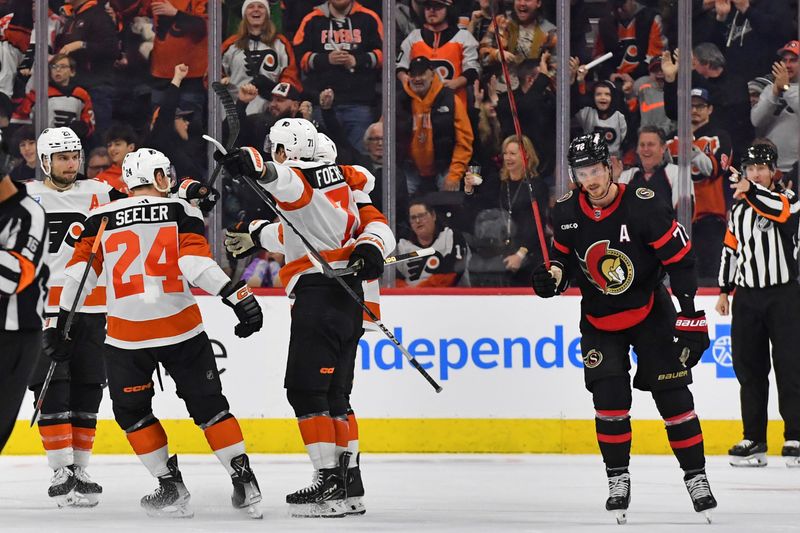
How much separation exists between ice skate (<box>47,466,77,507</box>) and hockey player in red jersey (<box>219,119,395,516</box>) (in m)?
0.87

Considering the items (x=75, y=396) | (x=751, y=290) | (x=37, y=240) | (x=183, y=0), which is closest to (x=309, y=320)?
(x=75, y=396)

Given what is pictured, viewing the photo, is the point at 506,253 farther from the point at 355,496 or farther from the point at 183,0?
the point at 355,496

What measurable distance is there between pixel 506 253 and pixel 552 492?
82.6 inches

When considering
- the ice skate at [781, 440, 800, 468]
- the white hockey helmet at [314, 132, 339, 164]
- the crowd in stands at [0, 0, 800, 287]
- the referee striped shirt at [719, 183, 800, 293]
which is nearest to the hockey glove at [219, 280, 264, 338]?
the white hockey helmet at [314, 132, 339, 164]

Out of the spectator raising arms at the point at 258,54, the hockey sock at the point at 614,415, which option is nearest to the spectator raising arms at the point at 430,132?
the spectator raising arms at the point at 258,54

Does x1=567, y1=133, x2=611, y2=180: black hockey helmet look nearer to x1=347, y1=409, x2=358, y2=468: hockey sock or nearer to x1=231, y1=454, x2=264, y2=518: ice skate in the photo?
x1=347, y1=409, x2=358, y2=468: hockey sock

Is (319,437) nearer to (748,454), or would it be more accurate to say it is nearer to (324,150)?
(324,150)

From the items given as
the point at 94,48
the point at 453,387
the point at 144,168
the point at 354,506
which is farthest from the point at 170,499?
the point at 94,48

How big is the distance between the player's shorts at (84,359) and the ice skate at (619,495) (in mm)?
1946

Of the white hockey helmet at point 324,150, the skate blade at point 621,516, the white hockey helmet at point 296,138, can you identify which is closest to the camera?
the skate blade at point 621,516

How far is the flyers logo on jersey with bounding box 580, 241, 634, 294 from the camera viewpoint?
4.59 meters

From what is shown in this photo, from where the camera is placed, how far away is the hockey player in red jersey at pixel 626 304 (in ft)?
14.9

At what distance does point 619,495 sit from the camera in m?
4.63

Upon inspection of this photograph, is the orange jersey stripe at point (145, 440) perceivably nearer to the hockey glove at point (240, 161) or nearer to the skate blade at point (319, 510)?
the skate blade at point (319, 510)
